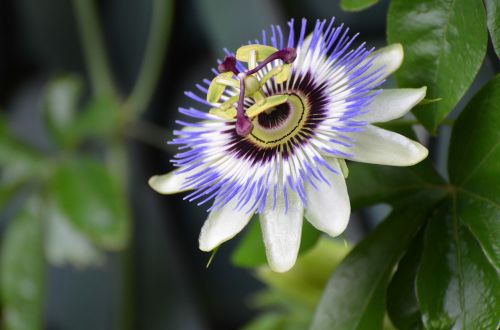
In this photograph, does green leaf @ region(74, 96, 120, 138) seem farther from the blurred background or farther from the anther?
the anther

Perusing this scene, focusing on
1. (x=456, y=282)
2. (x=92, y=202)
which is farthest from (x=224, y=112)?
(x=92, y=202)

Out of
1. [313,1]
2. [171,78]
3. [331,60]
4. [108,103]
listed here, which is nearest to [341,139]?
[331,60]

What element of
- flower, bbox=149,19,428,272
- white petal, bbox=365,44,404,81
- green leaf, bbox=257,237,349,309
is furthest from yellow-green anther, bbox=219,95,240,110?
green leaf, bbox=257,237,349,309

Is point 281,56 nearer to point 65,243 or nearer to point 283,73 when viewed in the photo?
point 283,73

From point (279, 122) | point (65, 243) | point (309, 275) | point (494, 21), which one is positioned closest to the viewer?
point (494, 21)

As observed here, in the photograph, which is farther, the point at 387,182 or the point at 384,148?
the point at 387,182

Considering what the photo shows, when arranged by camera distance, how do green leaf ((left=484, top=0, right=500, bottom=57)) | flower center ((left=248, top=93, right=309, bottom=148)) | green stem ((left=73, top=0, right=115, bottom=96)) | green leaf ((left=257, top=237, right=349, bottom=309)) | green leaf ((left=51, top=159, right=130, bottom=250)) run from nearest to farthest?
green leaf ((left=484, top=0, right=500, bottom=57))
flower center ((left=248, top=93, right=309, bottom=148))
green leaf ((left=257, top=237, right=349, bottom=309))
green leaf ((left=51, top=159, right=130, bottom=250))
green stem ((left=73, top=0, right=115, bottom=96))

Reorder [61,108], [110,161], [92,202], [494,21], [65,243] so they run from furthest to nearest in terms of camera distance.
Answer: [110,161], [61,108], [65,243], [92,202], [494,21]
